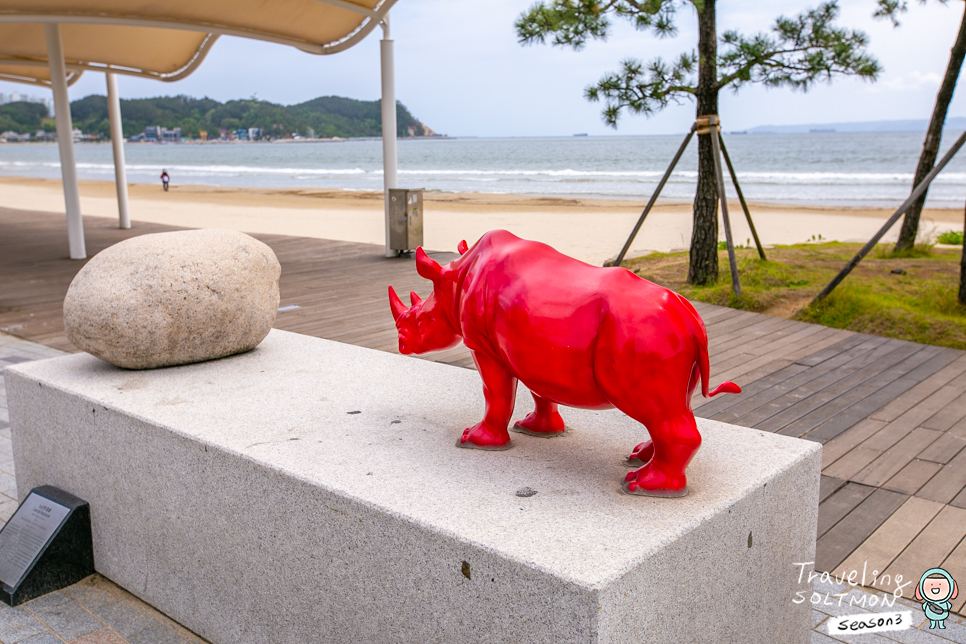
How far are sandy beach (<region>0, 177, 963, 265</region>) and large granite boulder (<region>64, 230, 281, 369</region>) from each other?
8656mm

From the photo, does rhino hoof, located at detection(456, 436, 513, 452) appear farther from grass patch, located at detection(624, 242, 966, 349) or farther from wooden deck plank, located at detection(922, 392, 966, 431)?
grass patch, located at detection(624, 242, 966, 349)

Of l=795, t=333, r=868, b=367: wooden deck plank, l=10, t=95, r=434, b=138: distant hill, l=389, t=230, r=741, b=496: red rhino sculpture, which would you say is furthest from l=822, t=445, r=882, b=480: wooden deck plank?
l=10, t=95, r=434, b=138: distant hill

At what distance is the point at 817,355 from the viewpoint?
18.1 feet

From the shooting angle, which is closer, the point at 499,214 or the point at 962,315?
the point at 962,315

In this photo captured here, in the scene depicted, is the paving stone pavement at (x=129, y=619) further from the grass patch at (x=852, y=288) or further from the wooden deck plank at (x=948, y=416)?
the grass patch at (x=852, y=288)

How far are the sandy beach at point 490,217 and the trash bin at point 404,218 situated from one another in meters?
2.47

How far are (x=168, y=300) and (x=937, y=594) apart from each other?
9.82 feet

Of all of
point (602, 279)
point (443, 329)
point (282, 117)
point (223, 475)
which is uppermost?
point (282, 117)

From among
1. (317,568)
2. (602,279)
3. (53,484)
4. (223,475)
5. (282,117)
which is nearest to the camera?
(602,279)

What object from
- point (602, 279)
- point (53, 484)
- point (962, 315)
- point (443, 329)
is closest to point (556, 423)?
point (443, 329)

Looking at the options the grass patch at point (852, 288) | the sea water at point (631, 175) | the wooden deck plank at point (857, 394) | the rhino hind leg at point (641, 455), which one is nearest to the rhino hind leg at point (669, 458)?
the rhino hind leg at point (641, 455)

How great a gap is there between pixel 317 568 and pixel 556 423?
0.84 meters

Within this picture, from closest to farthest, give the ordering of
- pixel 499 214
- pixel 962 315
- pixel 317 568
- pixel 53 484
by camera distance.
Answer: pixel 317 568
pixel 53 484
pixel 962 315
pixel 499 214

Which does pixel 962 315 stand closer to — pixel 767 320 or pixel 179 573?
pixel 767 320
